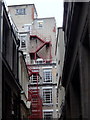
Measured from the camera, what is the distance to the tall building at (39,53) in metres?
46.9

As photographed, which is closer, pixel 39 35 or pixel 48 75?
pixel 48 75

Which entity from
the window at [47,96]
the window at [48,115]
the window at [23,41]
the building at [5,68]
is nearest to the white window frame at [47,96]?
the window at [47,96]

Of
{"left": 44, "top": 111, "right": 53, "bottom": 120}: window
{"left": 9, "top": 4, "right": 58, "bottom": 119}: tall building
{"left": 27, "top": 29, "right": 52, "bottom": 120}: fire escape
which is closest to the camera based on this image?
{"left": 27, "top": 29, "right": 52, "bottom": 120}: fire escape

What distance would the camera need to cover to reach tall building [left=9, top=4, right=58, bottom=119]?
154ft

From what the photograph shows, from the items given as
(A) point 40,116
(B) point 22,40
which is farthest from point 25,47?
(A) point 40,116

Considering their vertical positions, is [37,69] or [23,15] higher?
[23,15]

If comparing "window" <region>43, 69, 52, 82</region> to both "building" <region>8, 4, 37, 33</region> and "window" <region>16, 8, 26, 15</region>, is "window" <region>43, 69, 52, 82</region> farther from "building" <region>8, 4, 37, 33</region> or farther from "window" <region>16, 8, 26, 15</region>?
"window" <region>16, 8, 26, 15</region>

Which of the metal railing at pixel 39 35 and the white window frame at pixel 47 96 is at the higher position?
the metal railing at pixel 39 35

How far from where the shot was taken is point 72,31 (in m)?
12.2

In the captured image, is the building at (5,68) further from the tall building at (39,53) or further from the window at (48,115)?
the window at (48,115)

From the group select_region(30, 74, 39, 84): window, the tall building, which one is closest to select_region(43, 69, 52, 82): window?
the tall building

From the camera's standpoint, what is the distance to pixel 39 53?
53.0 meters

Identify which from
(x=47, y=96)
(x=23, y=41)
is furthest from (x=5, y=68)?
(x=23, y=41)

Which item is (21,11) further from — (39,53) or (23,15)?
(39,53)
